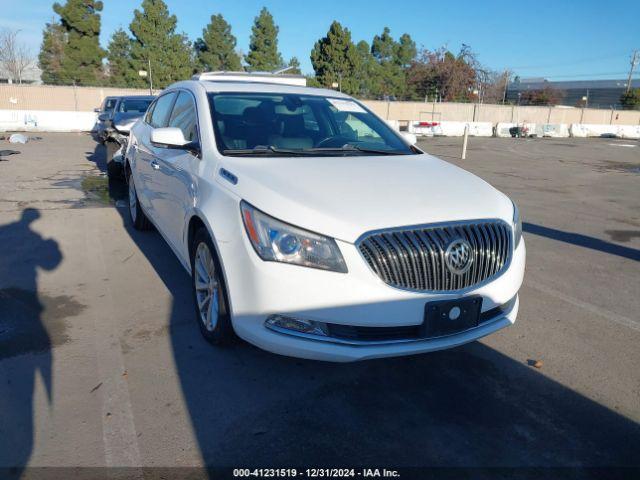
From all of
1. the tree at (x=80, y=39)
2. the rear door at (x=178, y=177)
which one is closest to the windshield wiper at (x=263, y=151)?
the rear door at (x=178, y=177)

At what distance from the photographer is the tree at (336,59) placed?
50406 mm

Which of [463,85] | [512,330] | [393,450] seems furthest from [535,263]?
[463,85]

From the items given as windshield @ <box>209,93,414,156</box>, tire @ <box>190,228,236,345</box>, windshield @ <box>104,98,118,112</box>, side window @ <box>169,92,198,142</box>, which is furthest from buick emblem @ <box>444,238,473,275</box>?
windshield @ <box>104,98,118,112</box>

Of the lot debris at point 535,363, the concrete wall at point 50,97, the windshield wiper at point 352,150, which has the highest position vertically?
the concrete wall at point 50,97

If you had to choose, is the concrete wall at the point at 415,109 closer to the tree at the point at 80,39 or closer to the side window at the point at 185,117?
the tree at the point at 80,39

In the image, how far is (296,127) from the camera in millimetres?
4047

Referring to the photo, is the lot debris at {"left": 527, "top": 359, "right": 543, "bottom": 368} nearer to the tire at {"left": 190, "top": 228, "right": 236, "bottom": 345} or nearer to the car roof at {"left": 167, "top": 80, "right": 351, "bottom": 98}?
the tire at {"left": 190, "top": 228, "right": 236, "bottom": 345}

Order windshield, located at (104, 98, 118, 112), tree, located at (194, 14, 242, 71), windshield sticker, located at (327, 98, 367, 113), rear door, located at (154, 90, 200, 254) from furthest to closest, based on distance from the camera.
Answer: tree, located at (194, 14, 242, 71), windshield, located at (104, 98, 118, 112), windshield sticker, located at (327, 98, 367, 113), rear door, located at (154, 90, 200, 254)

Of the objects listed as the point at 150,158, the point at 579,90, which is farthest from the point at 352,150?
the point at 579,90

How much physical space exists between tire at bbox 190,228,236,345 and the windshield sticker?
1.92 m

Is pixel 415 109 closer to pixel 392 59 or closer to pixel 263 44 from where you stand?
pixel 263 44

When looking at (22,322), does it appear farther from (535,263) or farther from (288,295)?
(535,263)

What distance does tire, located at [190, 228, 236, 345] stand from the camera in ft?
10.1

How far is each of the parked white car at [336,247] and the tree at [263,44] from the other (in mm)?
50918
